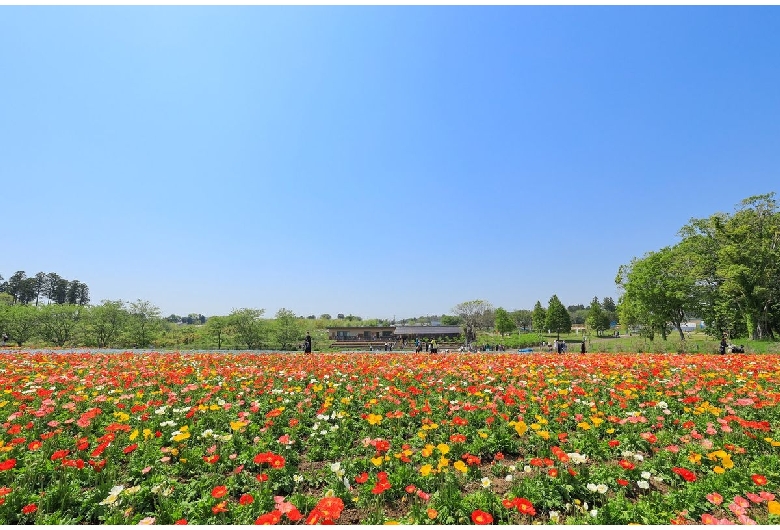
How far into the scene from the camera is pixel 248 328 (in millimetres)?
30359

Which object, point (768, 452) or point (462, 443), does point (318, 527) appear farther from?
point (768, 452)

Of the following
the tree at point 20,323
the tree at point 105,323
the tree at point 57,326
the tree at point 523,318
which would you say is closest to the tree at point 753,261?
the tree at point 105,323

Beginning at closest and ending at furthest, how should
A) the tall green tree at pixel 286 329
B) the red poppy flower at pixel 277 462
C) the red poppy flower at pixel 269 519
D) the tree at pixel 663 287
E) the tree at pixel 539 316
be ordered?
1. the red poppy flower at pixel 269 519
2. the red poppy flower at pixel 277 462
3. the tall green tree at pixel 286 329
4. the tree at pixel 663 287
5. the tree at pixel 539 316

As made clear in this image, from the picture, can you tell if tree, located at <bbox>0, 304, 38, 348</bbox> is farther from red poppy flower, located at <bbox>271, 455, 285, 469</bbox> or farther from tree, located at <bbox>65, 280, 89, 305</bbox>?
tree, located at <bbox>65, 280, 89, 305</bbox>

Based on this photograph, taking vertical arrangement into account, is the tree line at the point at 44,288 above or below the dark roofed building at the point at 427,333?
above

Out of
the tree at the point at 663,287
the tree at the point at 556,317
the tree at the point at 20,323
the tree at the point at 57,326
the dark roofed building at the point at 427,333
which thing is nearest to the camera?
the tree at the point at 57,326

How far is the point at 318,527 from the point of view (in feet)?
9.88

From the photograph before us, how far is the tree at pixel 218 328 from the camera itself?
31.4 meters

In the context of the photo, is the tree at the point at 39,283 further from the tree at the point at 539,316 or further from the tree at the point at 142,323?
the tree at the point at 539,316

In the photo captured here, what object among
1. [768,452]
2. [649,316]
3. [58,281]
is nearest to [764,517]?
[768,452]

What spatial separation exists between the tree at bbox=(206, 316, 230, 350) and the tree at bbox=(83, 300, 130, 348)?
7.40 metres

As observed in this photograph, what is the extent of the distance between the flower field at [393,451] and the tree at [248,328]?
22.2 m

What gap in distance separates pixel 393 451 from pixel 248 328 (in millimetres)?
28215

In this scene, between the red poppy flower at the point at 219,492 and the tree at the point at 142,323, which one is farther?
the tree at the point at 142,323
